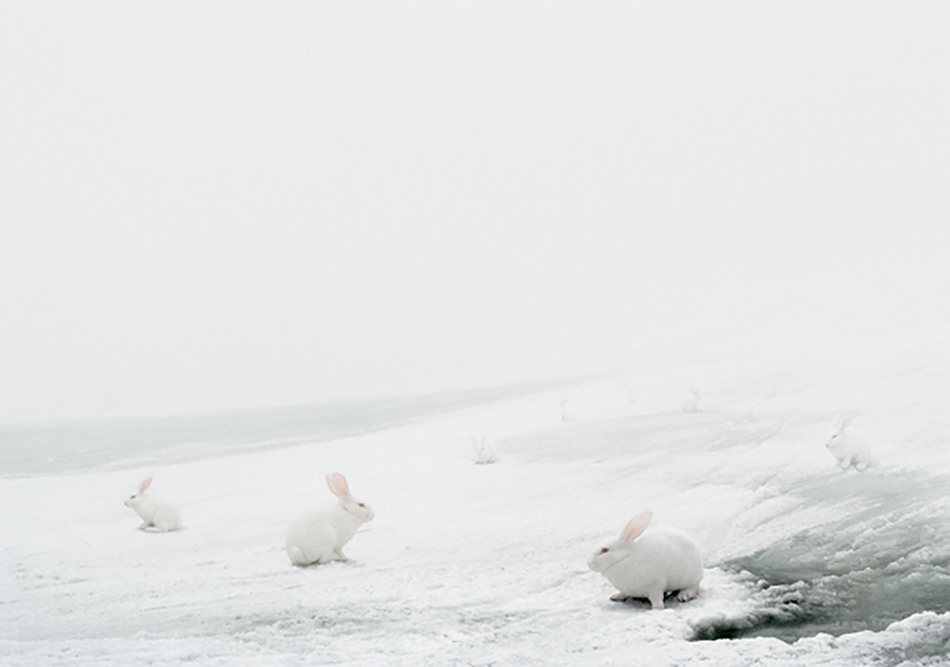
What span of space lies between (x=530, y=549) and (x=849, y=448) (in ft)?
14.4

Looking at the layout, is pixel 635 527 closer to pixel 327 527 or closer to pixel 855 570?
pixel 855 570

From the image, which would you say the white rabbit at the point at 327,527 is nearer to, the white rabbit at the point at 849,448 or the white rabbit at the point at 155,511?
the white rabbit at the point at 155,511

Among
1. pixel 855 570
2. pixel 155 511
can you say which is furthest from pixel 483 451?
pixel 855 570

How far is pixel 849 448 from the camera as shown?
7.93 m

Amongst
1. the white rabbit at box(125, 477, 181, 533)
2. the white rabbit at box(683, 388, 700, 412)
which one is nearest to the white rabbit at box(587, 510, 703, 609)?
the white rabbit at box(125, 477, 181, 533)

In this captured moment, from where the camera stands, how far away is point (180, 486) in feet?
38.0

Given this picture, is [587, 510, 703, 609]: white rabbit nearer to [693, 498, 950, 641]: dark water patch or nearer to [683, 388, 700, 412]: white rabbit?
[693, 498, 950, 641]: dark water patch

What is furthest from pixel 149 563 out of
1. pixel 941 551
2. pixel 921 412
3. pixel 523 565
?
pixel 921 412

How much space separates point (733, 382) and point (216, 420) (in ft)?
65.9

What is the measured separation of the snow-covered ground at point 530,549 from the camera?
3785mm

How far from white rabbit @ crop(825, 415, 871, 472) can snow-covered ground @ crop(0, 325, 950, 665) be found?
0.49ft

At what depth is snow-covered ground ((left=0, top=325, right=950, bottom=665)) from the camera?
3.79 m

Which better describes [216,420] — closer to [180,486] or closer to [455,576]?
[180,486]

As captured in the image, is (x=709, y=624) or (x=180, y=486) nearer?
(x=709, y=624)
